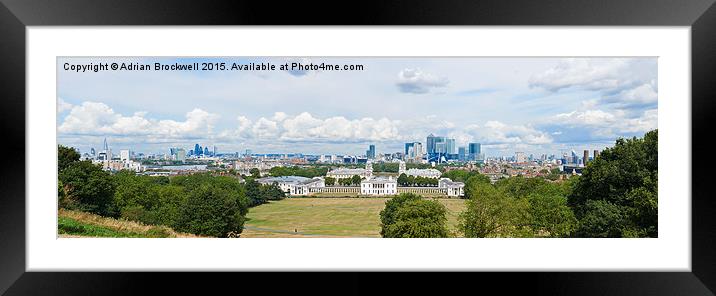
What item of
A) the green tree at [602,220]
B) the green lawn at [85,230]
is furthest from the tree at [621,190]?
the green lawn at [85,230]

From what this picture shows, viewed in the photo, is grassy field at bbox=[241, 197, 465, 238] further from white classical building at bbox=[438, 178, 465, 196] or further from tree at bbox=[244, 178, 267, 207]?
white classical building at bbox=[438, 178, 465, 196]

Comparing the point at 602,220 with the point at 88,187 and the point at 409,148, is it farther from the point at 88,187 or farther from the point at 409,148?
the point at 88,187

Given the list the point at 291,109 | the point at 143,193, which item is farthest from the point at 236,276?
the point at 143,193

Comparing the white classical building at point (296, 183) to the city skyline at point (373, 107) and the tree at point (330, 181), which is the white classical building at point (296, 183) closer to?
the tree at point (330, 181)

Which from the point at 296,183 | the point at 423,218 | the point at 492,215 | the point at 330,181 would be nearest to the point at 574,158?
the point at 492,215
